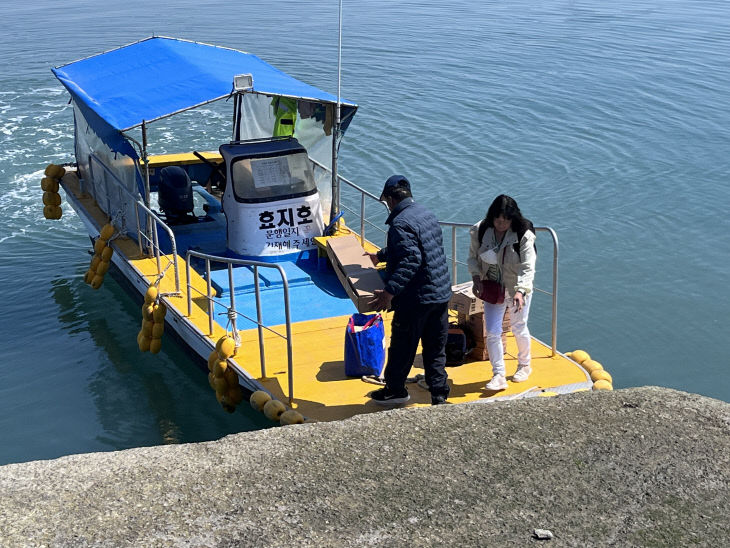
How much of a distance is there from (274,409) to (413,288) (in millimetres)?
1579

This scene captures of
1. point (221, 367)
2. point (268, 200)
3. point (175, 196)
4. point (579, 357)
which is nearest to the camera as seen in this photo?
point (221, 367)

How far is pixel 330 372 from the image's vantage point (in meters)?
8.09

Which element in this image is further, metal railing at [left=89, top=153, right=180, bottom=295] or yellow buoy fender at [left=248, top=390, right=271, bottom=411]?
metal railing at [left=89, top=153, right=180, bottom=295]

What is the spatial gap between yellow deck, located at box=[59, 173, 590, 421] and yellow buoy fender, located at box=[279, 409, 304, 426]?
10 centimetres

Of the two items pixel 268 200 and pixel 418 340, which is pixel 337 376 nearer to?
pixel 418 340

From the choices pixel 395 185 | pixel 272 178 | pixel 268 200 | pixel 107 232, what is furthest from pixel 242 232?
pixel 395 185

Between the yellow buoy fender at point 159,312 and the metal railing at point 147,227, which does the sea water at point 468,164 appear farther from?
the metal railing at point 147,227

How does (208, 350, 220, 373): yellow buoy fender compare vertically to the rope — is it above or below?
below

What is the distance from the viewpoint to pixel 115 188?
11.7 m

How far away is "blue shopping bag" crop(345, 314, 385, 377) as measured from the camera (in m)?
7.84

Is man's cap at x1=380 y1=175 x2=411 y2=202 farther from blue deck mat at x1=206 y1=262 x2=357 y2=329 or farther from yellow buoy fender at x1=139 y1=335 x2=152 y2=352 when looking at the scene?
yellow buoy fender at x1=139 y1=335 x2=152 y2=352

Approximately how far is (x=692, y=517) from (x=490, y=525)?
113 centimetres

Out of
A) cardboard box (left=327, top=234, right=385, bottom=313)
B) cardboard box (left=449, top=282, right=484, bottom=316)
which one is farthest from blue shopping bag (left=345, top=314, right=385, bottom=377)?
cardboard box (left=449, top=282, right=484, bottom=316)

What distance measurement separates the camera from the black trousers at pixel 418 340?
22.7ft
